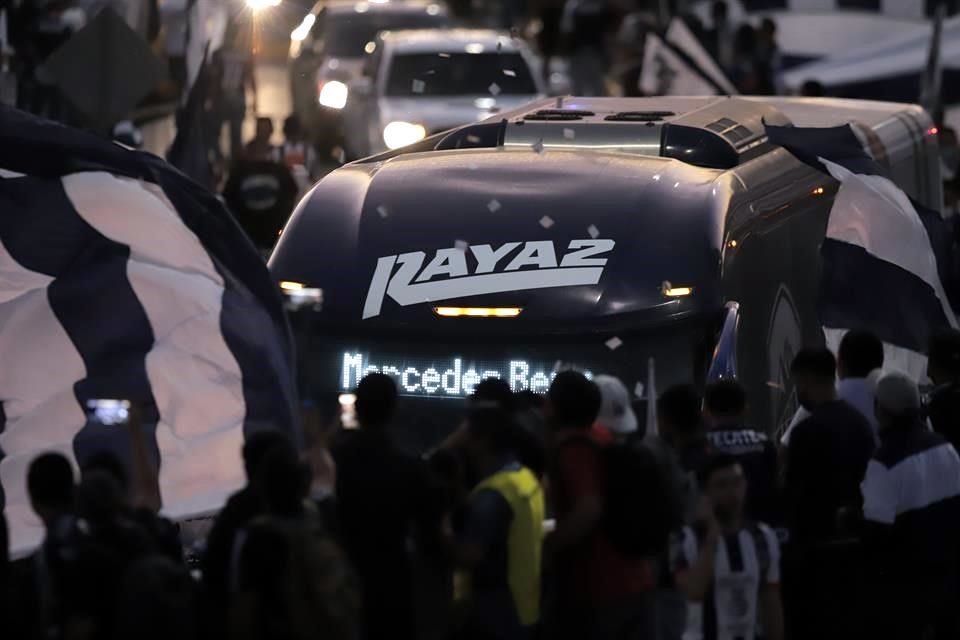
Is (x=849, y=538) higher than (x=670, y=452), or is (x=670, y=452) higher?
(x=670, y=452)

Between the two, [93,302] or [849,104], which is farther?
[849,104]

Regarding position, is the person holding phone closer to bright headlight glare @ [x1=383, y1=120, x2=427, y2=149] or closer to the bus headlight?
the bus headlight

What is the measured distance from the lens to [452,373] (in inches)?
440

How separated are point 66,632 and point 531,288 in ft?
14.1

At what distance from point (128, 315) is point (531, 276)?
250cm

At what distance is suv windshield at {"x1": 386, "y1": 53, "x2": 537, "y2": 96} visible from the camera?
2592cm

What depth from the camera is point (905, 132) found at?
16.5m

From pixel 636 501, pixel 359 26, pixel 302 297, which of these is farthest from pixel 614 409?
pixel 359 26

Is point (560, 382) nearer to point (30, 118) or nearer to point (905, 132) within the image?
point (30, 118)

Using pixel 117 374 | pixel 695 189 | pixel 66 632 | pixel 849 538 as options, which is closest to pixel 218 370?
pixel 117 374

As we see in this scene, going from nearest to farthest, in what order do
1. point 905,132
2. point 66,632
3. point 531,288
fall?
point 66,632
point 531,288
point 905,132

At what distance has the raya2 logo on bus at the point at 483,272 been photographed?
36.7 feet

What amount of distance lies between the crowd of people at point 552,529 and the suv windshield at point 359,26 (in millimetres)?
22945

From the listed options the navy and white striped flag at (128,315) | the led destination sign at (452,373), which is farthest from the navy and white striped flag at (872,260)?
the navy and white striped flag at (128,315)
